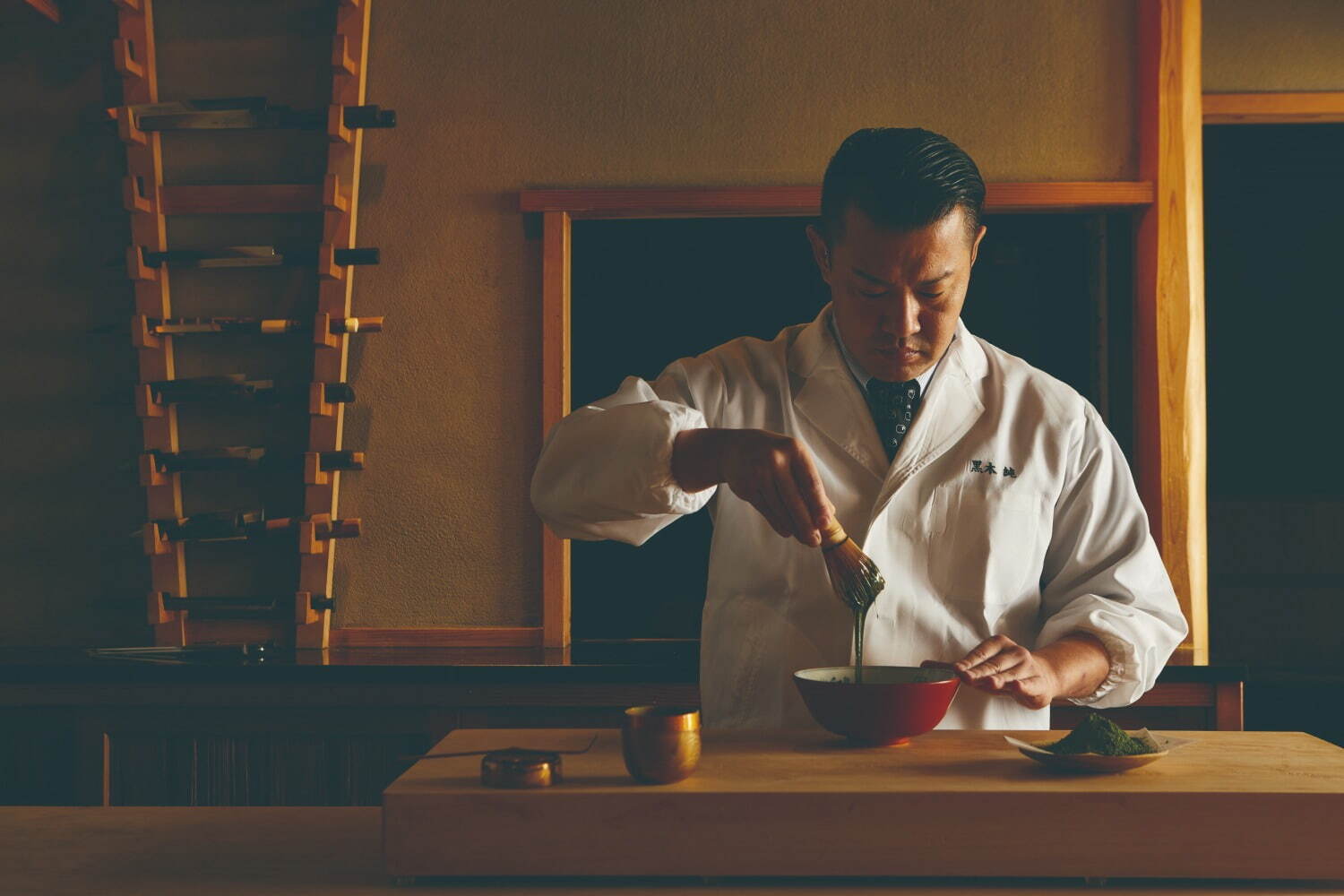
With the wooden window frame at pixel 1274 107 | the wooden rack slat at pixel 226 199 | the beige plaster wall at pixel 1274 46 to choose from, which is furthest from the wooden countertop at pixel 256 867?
the beige plaster wall at pixel 1274 46

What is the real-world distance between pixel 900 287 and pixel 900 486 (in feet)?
1.13

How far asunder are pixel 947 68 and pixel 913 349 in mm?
1748

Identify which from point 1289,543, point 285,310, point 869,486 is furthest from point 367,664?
point 1289,543

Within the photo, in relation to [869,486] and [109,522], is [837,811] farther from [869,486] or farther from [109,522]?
[109,522]

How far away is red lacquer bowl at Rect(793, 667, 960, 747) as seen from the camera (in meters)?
1.50

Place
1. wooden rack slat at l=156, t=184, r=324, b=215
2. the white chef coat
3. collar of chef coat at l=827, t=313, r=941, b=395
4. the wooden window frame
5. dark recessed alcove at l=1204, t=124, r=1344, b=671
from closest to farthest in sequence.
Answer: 1. the white chef coat
2. collar of chef coat at l=827, t=313, r=941, b=395
3. wooden rack slat at l=156, t=184, r=324, b=215
4. the wooden window frame
5. dark recessed alcove at l=1204, t=124, r=1344, b=671

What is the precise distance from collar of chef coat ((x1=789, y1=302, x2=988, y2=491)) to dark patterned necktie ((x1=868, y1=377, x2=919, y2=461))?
2 cm

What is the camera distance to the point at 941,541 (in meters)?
1.88

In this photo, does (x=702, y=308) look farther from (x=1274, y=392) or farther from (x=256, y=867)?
(x=256, y=867)

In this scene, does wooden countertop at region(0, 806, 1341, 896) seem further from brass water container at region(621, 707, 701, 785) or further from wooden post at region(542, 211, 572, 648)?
wooden post at region(542, 211, 572, 648)

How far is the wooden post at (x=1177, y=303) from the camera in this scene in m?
3.11

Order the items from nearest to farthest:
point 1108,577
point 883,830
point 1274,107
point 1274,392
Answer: point 883,830 → point 1108,577 → point 1274,107 → point 1274,392

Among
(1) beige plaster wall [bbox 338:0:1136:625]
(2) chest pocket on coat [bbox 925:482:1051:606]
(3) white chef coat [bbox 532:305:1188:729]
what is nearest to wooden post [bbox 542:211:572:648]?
(1) beige plaster wall [bbox 338:0:1136:625]

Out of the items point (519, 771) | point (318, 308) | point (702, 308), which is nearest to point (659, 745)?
point (519, 771)
